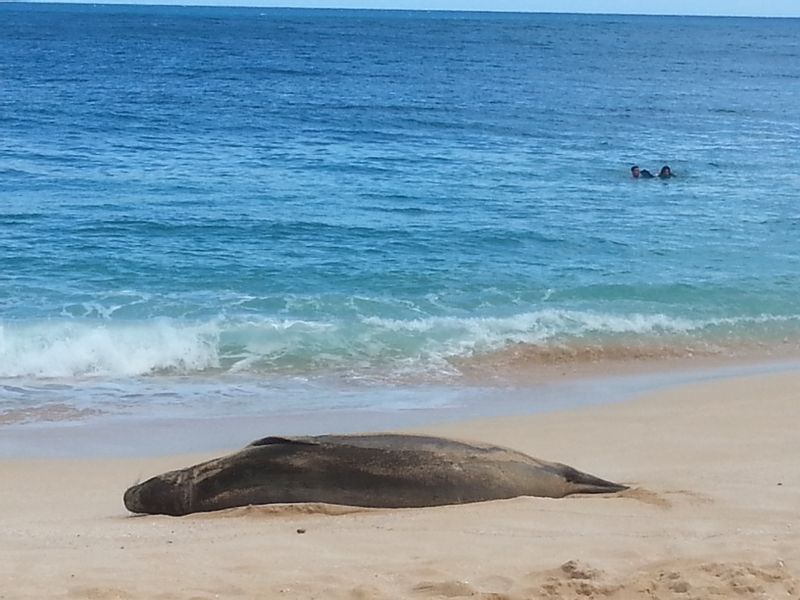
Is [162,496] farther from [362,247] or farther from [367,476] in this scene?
[362,247]

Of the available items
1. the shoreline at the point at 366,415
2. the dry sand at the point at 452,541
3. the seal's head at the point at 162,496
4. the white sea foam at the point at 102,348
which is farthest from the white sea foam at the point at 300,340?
the seal's head at the point at 162,496

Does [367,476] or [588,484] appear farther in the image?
[588,484]

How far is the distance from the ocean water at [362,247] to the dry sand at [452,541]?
287 centimetres

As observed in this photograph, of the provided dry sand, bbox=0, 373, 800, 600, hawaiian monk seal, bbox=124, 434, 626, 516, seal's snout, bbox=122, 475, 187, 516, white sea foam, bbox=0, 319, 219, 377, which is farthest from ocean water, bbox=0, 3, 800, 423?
hawaiian monk seal, bbox=124, 434, 626, 516

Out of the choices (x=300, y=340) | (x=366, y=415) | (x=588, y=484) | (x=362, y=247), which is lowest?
(x=588, y=484)

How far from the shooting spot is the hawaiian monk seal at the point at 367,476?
640cm

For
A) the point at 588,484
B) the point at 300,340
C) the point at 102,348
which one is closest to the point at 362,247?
the point at 300,340

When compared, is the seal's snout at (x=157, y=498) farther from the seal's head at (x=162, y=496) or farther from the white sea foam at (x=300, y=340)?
the white sea foam at (x=300, y=340)

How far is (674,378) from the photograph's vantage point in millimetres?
11055

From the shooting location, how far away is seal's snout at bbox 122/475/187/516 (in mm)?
6676

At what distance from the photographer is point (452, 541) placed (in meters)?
5.60

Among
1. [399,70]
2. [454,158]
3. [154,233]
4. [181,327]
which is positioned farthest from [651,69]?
[181,327]

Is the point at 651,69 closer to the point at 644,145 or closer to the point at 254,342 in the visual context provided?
the point at 644,145

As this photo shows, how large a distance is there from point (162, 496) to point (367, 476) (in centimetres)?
135
